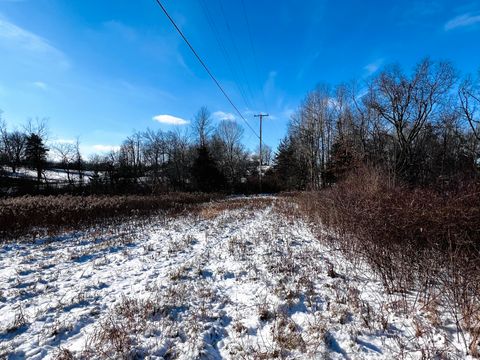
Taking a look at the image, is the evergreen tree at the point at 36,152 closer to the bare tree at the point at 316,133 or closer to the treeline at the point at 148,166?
the treeline at the point at 148,166

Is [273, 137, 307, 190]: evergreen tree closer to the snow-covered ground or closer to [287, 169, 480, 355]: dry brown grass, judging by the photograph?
the snow-covered ground

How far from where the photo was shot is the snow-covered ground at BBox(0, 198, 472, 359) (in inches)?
115

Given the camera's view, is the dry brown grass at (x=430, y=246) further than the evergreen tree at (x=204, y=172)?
No

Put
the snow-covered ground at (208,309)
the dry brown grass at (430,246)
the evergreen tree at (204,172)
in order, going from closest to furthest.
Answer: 1. the snow-covered ground at (208,309)
2. the dry brown grass at (430,246)
3. the evergreen tree at (204,172)

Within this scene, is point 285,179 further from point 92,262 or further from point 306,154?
point 92,262

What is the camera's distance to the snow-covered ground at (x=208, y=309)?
115 inches

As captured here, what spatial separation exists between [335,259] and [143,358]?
14.1 feet

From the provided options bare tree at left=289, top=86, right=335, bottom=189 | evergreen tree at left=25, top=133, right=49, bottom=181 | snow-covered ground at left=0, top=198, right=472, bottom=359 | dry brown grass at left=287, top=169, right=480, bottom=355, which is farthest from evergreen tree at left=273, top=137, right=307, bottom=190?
evergreen tree at left=25, top=133, right=49, bottom=181

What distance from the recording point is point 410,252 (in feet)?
12.8

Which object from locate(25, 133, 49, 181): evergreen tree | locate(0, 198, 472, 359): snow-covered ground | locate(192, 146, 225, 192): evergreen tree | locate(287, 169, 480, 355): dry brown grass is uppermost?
locate(25, 133, 49, 181): evergreen tree

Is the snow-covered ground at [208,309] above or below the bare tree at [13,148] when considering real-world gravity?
below

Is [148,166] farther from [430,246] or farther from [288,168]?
[430,246]

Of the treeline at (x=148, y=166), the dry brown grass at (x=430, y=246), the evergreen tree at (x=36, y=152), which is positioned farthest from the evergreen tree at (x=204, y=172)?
the dry brown grass at (x=430, y=246)

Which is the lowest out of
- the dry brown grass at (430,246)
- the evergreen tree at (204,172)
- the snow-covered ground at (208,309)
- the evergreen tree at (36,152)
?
the snow-covered ground at (208,309)
